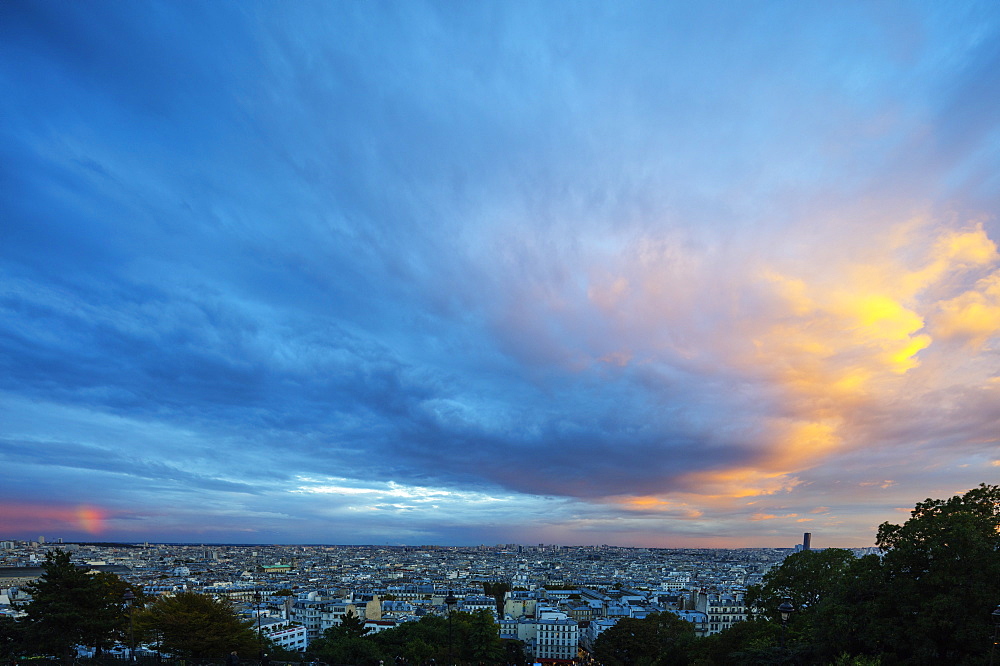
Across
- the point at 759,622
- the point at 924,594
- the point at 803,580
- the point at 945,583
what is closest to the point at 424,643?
the point at 759,622

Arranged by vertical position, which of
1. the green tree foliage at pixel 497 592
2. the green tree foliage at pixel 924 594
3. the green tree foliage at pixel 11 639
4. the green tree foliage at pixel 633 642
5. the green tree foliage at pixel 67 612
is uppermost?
the green tree foliage at pixel 924 594

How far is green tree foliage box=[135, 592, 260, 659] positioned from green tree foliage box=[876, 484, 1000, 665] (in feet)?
116

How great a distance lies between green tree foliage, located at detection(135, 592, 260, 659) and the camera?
33.5 meters

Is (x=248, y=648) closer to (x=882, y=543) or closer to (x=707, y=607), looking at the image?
(x=882, y=543)

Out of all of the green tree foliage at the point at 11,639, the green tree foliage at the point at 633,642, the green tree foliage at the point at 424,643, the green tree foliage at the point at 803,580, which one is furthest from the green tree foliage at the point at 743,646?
the green tree foliage at the point at 11,639

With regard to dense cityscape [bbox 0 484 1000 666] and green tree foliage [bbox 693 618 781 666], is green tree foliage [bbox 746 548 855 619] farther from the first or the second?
green tree foliage [bbox 693 618 781 666]

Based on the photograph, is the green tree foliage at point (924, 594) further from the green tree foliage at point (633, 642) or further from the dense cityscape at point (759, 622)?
the green tree foliage at point (633, 642)

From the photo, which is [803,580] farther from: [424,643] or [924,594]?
[424,643]

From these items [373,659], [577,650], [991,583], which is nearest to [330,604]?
[577,650]

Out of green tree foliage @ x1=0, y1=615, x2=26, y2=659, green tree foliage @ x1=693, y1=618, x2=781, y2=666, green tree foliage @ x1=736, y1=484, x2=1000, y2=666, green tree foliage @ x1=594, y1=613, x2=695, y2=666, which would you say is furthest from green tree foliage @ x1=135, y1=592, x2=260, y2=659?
green tree foliage @ x1=594, y1=613, x2=695, y2=666

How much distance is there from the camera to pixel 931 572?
20.5m

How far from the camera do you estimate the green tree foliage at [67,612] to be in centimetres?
2822

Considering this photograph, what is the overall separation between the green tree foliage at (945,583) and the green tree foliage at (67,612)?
121 feet

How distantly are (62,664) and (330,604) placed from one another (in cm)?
8680
